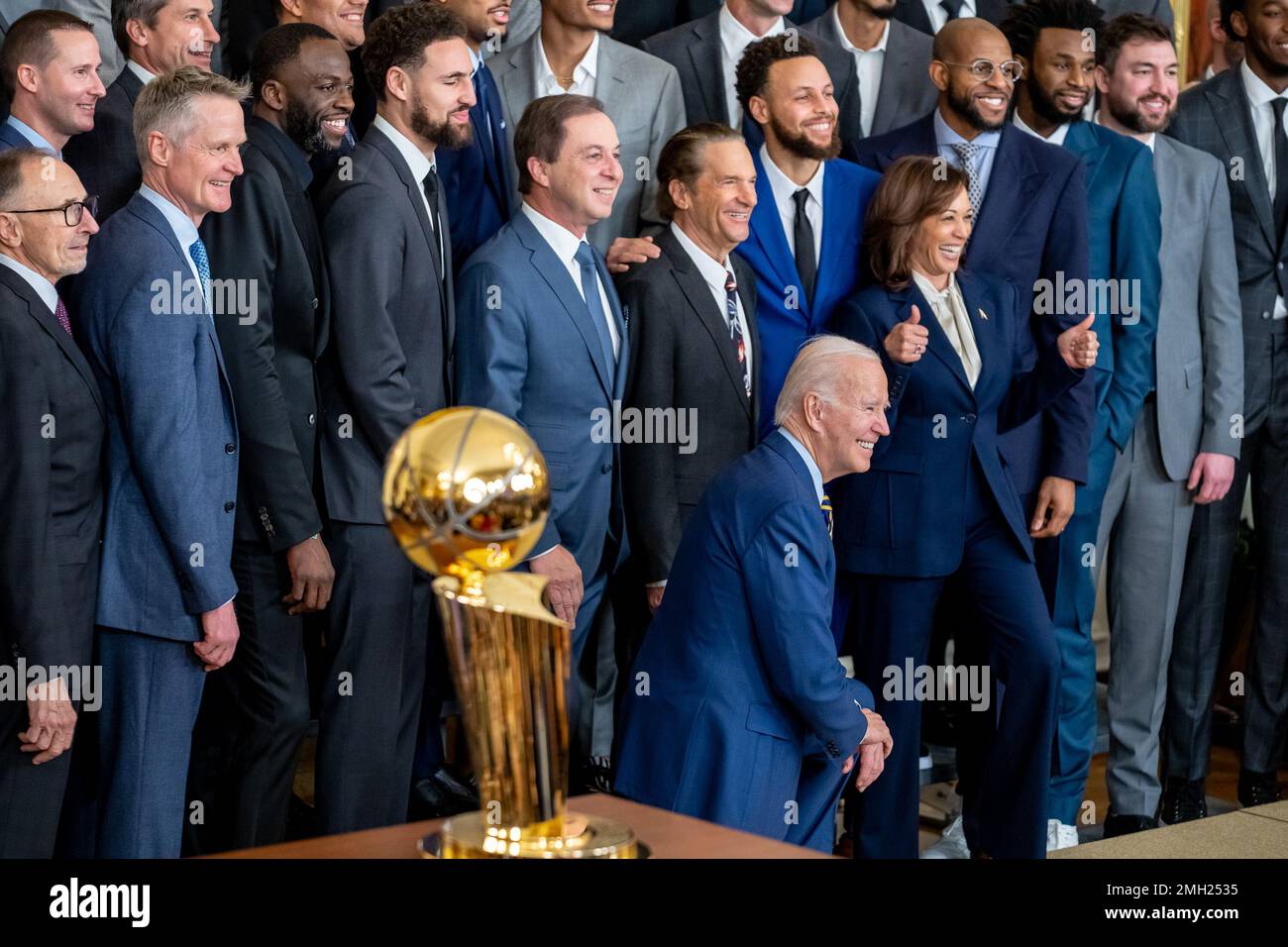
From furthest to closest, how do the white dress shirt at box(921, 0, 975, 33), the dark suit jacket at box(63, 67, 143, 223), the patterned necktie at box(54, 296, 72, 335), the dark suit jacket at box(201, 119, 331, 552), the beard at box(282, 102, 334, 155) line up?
the white dress shirt at box(921, 0, 975, 33)
the beard at box(282, 102, 334, 155)
the dark suit jacket at box(63, 67, 143, 223)
the dark suit jacket at box(201, 119, 331, 552)
the patterned necktie at box(54, 296, 72, 335)

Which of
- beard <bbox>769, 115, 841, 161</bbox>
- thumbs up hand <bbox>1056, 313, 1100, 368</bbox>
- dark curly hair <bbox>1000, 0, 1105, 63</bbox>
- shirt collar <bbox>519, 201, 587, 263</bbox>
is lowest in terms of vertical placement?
thumbs up hand <bbox>1056, 313, 1100, 368</bbox>

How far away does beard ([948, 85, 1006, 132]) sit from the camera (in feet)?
15.0

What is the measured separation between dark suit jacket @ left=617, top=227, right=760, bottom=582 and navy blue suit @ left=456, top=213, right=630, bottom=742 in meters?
0.10

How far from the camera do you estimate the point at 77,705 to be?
131 inches

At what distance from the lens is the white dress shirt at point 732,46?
4.71 meters

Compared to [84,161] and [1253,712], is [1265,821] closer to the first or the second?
[1253,712]

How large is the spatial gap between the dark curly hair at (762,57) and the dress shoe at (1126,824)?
2248 mm

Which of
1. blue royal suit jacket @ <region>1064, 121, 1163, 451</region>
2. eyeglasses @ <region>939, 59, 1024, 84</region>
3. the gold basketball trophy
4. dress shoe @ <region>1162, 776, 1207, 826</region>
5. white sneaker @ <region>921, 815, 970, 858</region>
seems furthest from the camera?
dress shoe @ <region>1162, 776, 1207, 826</region>

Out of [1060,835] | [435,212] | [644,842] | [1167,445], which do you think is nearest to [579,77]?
[435,212]

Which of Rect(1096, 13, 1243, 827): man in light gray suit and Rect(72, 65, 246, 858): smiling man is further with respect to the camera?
Rect(1096, 13, 1243, 827): man in light gray suit

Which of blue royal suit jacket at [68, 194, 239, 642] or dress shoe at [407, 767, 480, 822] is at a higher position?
blue royal suit jacket at [68, 194, 239, 642]

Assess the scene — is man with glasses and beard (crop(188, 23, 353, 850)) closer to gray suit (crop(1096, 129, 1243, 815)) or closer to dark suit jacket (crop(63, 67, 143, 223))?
dark suit jacket (crop(63, 67, 143, 223))

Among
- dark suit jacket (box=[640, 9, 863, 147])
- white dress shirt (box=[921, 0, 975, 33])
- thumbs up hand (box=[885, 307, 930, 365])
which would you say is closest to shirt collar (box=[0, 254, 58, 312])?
thumbs up hand (box=[885, 307, 930, 365])

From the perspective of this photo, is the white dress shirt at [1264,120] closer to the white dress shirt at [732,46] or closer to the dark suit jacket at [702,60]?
the dark suit jacket at [702,60]
